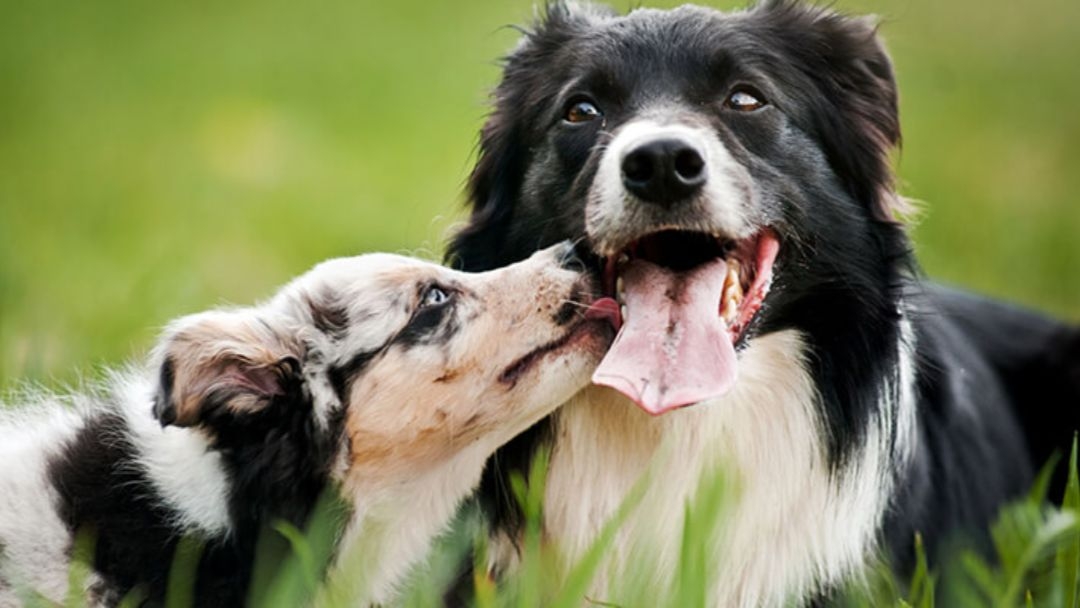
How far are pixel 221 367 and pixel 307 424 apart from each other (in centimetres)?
25

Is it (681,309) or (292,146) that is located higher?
(681,309)

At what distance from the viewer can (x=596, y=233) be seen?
12.1 ft

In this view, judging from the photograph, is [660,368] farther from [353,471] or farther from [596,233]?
[353,471]

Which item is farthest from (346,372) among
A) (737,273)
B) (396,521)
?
(737,273)

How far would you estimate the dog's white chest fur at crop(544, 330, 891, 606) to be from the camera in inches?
156

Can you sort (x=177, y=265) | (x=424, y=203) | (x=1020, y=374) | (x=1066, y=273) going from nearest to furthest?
(x=1020, y=374) < (x=177, y=265) < (x=1066, y=273) < (x=424, y=203)

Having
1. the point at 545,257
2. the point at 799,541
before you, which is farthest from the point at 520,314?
the point at 799,541

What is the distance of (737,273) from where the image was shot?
381 cm

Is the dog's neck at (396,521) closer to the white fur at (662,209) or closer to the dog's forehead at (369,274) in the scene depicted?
the dog's forehead at (369,274)

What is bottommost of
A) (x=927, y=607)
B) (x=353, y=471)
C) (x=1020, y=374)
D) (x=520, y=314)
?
(x=1020, y=374)

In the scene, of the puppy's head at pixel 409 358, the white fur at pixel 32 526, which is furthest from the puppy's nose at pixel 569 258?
the white fur at pixel 32 526

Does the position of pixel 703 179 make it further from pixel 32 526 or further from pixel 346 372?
pixel 32 526

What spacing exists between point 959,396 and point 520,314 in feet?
5.37

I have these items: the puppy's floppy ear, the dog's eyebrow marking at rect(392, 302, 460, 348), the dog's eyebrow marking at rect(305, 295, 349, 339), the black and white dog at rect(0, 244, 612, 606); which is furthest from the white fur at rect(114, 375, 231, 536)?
the dog's eyebrow marking at rect(392, 302, 460, 348)
